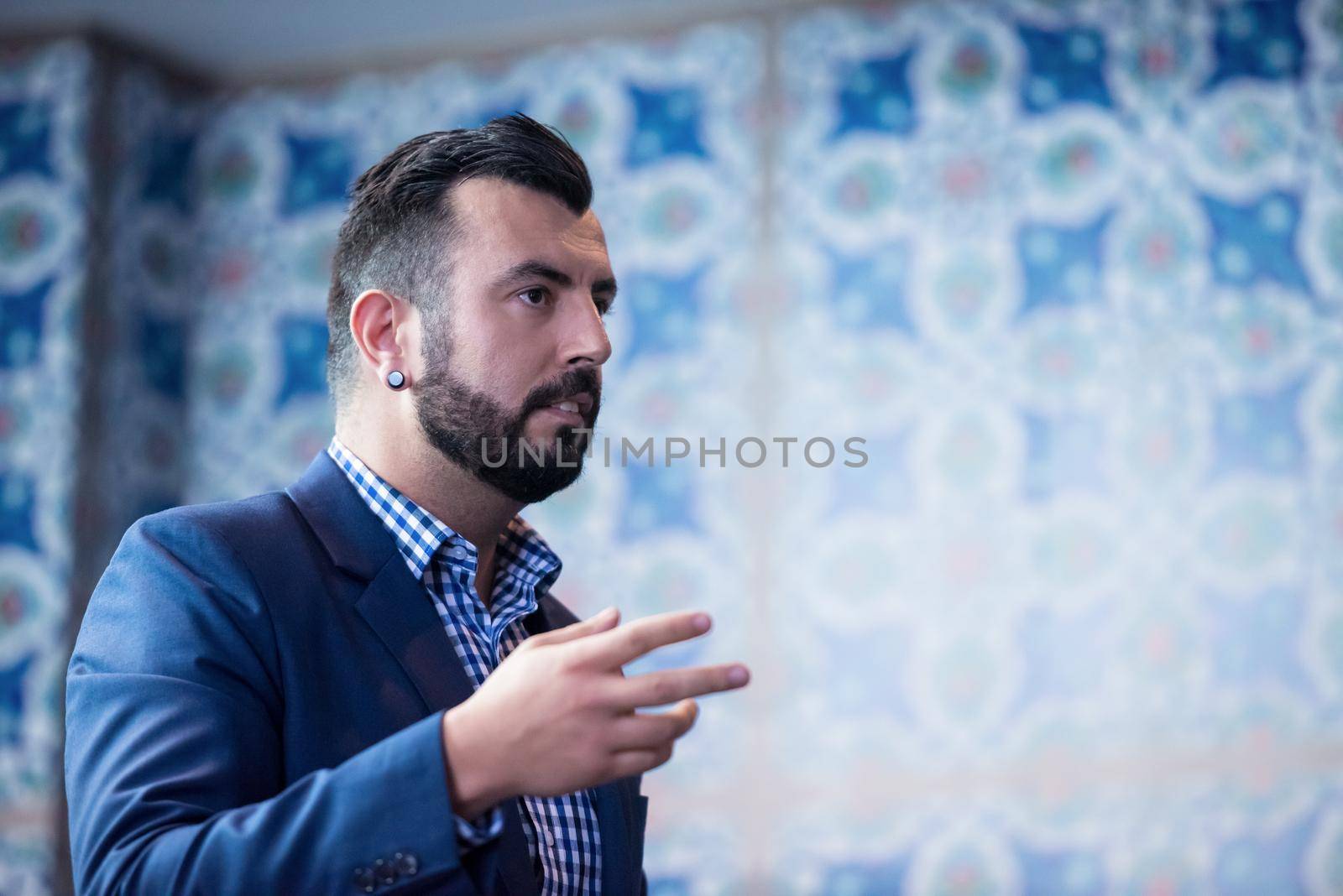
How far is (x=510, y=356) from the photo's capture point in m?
1.43

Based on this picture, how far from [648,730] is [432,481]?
57cm

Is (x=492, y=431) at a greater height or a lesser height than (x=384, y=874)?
greater

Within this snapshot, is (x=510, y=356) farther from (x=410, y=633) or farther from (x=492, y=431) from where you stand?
(x=410, y=633)

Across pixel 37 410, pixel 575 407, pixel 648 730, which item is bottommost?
pixel 648 730

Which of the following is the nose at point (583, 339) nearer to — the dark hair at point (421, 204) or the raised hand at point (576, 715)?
the dark hair at point (421, 204)

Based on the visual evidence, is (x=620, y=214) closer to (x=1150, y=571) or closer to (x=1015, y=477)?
(x=1015, y=477)

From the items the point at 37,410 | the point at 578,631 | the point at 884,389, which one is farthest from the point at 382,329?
the point at 37,410

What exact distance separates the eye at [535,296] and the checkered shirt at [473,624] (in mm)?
267

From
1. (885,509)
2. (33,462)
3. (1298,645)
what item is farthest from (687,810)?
(33,462)

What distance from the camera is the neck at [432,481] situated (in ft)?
4.78

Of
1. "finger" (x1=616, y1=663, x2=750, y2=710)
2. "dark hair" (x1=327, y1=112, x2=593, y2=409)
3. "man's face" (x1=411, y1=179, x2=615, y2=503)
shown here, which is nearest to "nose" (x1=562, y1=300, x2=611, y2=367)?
"man's face" (x1=411, y1=179, x2=615, y2=503)

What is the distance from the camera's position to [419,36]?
149 inches

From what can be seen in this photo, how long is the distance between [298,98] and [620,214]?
1158mm

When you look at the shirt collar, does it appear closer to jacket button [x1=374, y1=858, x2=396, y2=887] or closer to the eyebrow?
the eyebrow
